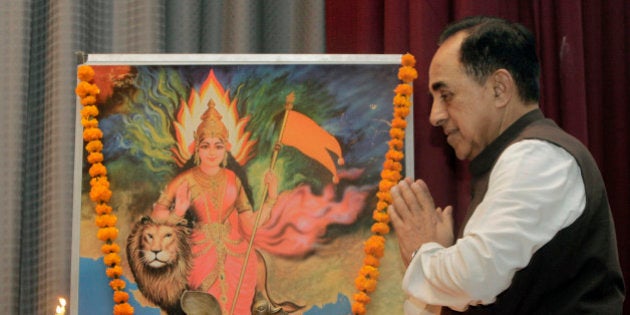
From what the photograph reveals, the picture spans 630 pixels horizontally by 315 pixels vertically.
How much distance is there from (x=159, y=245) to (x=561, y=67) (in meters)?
1.44

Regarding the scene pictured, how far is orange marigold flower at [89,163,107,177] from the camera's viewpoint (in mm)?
2342

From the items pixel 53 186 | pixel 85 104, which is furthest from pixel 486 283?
pixel 53 186

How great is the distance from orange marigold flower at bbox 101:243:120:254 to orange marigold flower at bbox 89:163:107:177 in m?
0.20

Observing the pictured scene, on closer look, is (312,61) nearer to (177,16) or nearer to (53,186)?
(177,16)

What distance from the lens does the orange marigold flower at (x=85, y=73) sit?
2375mm

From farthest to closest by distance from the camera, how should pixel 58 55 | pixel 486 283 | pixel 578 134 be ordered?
pixel 58 55
pixel 578 134
pixel 486 283

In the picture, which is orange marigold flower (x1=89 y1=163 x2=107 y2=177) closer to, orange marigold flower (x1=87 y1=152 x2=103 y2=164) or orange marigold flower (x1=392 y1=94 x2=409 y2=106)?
orange marigold flower (x1=87 y1=152 x2=103 y2=164)

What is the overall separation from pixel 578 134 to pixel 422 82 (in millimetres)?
534

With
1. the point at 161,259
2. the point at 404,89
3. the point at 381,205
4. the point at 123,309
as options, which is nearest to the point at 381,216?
the point at 381,205

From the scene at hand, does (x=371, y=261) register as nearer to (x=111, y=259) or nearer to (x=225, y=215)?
(x=225, y=215)

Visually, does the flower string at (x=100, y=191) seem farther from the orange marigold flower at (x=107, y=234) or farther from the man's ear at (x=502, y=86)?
the man's ear at (x=502, y=86)

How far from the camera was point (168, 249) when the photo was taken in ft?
7.61

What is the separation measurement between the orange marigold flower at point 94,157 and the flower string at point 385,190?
80 centimetres

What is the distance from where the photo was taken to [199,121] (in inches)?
94.3
